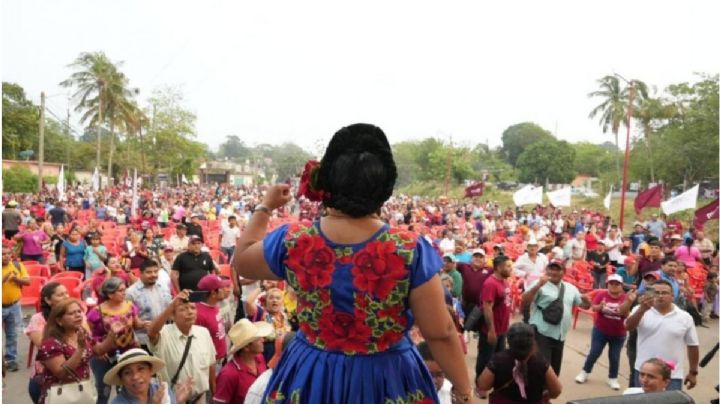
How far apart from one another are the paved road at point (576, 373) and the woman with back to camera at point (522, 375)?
247cm

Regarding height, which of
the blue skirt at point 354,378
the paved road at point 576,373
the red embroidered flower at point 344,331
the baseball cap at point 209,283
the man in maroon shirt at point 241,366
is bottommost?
the paved road at point 576,373

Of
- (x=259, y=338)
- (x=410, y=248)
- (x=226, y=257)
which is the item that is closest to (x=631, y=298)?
(x=259, y=338)

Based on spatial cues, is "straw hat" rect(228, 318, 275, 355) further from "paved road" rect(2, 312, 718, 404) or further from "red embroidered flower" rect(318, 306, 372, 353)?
"paved road" rect(2, 312, 718, 404)

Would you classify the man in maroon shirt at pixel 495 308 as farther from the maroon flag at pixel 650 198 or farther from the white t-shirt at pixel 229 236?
the maroon flag at pixel 650 198

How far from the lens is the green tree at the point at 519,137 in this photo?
85188mm

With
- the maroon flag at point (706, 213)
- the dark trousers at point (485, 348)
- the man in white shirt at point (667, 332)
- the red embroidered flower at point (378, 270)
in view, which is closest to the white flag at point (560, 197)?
the maroon flag at point (706, 213)

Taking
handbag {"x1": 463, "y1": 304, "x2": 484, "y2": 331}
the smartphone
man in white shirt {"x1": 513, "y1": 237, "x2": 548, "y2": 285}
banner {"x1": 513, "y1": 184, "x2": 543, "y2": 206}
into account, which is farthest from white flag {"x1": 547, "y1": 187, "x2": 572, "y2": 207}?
the smartphone

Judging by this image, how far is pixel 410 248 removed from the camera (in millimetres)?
1756

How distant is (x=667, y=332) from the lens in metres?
4.75

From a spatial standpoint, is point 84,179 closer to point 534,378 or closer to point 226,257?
point 226,257

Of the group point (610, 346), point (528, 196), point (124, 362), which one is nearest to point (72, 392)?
point (124, 362)

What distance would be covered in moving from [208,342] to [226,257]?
749 cm

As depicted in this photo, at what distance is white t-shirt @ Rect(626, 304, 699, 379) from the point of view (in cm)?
473

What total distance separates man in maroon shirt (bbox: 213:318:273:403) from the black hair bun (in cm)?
207
